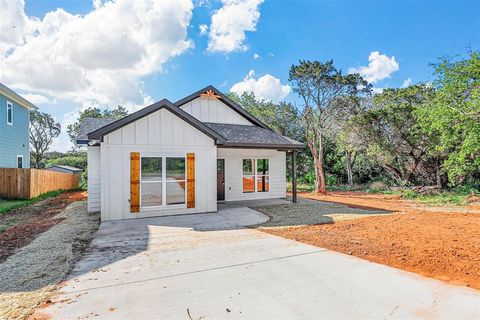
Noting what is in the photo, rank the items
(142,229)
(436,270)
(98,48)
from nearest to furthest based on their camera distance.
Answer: (436,270), (142,229), (98,48)

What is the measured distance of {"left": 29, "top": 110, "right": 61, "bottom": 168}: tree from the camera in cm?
3597

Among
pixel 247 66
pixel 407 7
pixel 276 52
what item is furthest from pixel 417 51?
pixel 247 66

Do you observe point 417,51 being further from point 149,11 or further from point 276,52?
point 149,11

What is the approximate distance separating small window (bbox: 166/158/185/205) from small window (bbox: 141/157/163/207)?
29cm

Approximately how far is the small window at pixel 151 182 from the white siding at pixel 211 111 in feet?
14.6

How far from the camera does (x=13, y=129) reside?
17.2m

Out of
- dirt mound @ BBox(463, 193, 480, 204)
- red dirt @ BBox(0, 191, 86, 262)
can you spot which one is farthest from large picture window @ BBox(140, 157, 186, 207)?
dirt mound @ BBox(463, 193, 480, 204)

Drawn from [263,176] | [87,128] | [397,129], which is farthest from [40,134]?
[397,129]

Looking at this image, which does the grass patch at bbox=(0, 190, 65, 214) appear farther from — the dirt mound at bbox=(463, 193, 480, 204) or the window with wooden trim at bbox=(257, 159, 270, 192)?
the dirt mound at bbox=(463, 193, 480, 204)

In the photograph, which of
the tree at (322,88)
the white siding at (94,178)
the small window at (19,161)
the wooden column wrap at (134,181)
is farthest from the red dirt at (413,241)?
the small window at (19,161)

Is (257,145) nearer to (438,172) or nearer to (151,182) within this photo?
(151,182)

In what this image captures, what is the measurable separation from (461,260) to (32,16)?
14.6 meters

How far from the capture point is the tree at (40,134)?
35969 millimetres

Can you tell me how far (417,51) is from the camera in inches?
600
